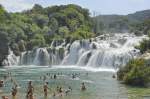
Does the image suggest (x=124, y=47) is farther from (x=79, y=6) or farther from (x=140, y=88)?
(x=79, y=6)

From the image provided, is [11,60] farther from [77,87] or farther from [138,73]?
[138,73]

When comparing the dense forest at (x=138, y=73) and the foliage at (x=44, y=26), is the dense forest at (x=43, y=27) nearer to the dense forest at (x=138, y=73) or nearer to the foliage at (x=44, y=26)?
the foliage at (x=44, y=26)

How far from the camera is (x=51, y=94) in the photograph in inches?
2544

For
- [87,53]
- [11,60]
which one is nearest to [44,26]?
[11,60]

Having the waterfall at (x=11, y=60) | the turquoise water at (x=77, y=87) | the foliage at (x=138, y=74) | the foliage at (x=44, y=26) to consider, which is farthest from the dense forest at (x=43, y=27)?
the foliage at (x=138, y=74)

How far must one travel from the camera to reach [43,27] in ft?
563

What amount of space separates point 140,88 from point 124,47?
54.6m

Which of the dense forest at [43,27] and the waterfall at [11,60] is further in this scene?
the dense forest at [43,27]

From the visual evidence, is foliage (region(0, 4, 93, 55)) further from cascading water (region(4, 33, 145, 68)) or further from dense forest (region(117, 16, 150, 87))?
dense forest (region(117, 16, 150, 87))

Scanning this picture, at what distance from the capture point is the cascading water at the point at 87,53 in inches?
4710

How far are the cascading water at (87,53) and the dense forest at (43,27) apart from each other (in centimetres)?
417

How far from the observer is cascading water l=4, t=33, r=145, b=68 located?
392 feet

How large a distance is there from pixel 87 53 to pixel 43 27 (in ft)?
153

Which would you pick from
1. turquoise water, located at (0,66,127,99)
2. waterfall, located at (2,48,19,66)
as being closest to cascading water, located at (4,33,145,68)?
waterfall, located at (2,48,19,66)
